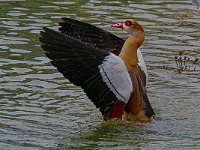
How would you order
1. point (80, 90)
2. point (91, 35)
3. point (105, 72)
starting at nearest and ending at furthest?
point (105, 72) → point (91, 35) → point (80, 90)

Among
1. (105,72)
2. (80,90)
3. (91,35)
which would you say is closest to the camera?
(105,72)

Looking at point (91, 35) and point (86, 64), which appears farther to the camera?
point (91, 35)

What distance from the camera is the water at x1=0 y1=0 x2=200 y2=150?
10234 millimetres

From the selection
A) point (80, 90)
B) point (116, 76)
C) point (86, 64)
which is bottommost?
point (80, 90)

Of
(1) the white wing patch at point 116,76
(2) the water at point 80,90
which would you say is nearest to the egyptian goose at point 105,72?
(1) the white wing patch at point 116,76

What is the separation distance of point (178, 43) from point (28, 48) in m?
2.43

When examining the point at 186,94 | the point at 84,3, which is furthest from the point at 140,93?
the point at 84,3

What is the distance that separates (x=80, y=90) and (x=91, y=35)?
87 centimetres

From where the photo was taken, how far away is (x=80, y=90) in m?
12.4

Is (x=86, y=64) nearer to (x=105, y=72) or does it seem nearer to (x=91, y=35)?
(x=105, y=72)

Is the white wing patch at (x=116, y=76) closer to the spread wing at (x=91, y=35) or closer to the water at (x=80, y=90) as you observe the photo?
the water at (x=80, y=90)

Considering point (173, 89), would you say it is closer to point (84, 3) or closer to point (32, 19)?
point (32, 19)

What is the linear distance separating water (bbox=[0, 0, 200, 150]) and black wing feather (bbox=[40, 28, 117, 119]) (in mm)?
526

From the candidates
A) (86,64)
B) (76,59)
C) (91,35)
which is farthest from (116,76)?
(91,35)
